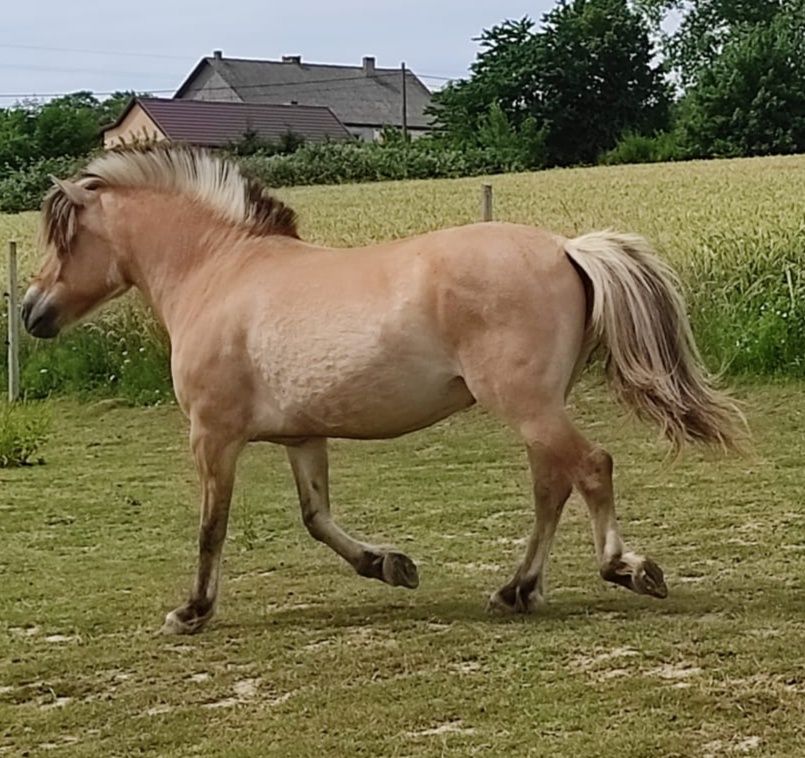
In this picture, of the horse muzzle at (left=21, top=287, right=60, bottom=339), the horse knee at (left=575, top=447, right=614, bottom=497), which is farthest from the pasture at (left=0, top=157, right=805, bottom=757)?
the horse muzzle at (left=21, top=287, right=60, bottom=339)

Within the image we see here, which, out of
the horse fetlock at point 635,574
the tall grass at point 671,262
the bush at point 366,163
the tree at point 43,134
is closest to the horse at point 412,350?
the horse fetlock at point 635,574

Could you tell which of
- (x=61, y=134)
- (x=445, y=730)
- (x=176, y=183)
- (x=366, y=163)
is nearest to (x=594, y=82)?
(x=366, y=163)

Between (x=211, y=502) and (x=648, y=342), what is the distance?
5.21 ft

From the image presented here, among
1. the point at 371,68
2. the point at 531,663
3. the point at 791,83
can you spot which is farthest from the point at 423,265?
the point at 371,68

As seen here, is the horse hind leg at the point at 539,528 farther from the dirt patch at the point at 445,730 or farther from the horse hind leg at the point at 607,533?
the dirt patch at the point at 445,730

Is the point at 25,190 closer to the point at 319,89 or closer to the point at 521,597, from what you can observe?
the point at 521,597

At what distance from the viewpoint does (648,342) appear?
426cm

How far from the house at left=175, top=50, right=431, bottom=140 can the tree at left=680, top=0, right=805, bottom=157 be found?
26.4m

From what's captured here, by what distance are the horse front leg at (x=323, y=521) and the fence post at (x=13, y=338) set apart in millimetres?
7236

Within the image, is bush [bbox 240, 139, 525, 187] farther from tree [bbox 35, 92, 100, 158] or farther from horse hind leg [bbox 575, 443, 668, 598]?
horse hind leg [bbox 575, 443, 668, 598]

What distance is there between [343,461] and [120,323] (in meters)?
4.42

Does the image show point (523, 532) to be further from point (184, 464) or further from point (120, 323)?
point (120, 323)

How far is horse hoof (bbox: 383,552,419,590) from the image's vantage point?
190 inches

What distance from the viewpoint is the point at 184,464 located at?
8.97 m
